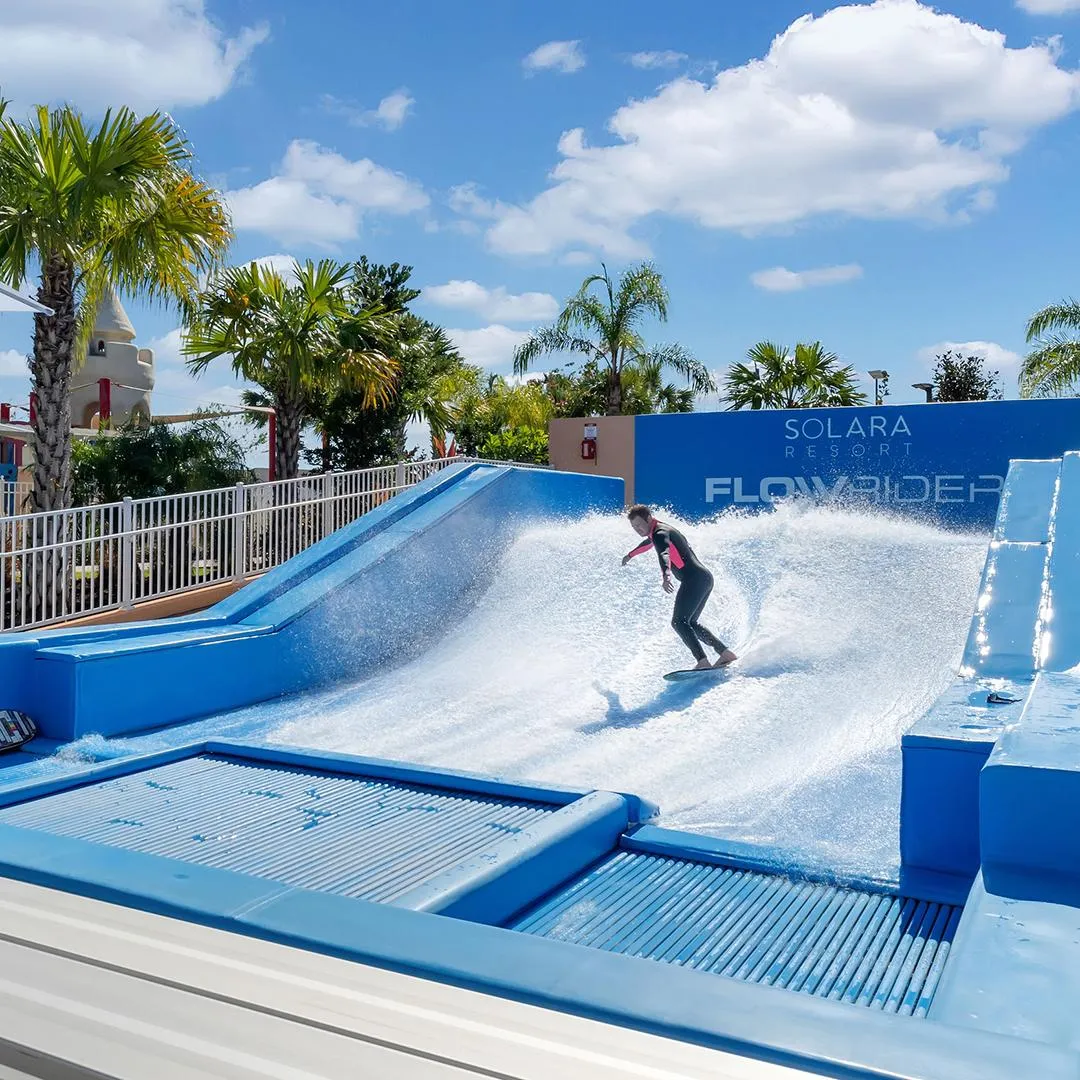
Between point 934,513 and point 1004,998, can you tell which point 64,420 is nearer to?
point 1004,998

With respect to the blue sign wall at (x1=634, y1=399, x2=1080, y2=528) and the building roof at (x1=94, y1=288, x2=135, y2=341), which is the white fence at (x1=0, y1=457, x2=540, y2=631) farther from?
the building roof at (x1=94, y1=288, x2=135, y2=341)

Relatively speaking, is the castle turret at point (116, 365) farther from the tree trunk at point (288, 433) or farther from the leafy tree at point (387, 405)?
the tree trunk at point (288, 433)

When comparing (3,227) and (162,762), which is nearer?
(162,762)

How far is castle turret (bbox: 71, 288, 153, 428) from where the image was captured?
3522 centimetres

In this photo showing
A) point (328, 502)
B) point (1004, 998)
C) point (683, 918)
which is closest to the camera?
point (1004, 998)

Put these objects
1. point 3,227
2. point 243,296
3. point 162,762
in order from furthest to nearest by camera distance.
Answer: point 243,296 < point 3,227 < point 162,762

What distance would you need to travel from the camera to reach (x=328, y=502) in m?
12.9

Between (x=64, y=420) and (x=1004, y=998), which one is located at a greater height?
(x=64, y=420)

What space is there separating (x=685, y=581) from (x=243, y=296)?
1080 cm

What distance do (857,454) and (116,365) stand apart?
2889 centimetres

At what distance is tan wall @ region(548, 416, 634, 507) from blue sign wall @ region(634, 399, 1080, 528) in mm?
439

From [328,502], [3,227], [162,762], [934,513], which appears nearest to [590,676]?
[162,762]

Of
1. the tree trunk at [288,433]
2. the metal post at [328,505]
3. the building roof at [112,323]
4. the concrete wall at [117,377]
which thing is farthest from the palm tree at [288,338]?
the building roof at [112,323]

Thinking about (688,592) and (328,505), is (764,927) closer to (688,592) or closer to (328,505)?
(688,592)
